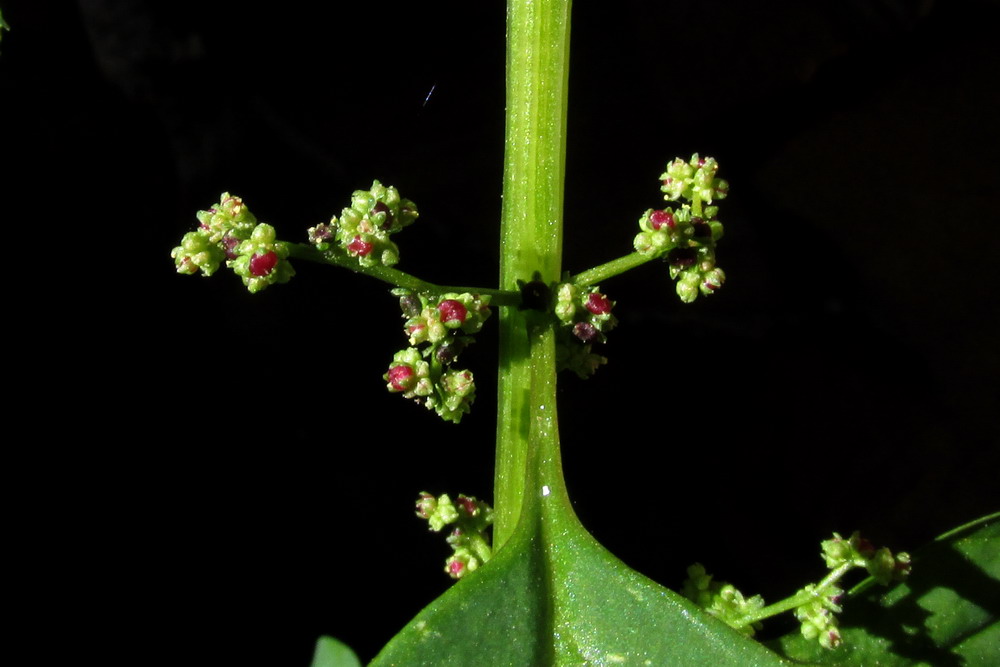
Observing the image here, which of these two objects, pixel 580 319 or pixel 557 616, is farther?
pixel 580 319

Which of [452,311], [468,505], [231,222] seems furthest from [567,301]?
[231,222]

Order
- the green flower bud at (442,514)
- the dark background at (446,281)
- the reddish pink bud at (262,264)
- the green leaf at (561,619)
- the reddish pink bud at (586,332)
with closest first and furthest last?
the green leaf at (561,619)
the reddish pink bud at (262,264)
the reddish pink bud at (586,332)
the green flower bud at (442,514)
the dark background at (446,281)

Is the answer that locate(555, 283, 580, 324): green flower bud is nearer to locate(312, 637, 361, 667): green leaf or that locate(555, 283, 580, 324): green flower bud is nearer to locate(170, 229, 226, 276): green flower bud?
locate(170, 229, 226, 276): green flower bud

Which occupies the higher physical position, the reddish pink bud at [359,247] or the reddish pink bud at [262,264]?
the reddish pink bud at [359,247]

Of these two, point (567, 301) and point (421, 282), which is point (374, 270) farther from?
point (567, 301)

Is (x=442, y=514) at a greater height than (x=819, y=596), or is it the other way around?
(x=442, y=514)

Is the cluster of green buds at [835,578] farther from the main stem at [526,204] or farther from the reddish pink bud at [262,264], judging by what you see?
the reddish pink bud at [262,264]

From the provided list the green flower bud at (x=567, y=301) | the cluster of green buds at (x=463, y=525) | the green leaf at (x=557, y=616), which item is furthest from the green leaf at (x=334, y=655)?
the green flower bud at (x=567, y=301)
